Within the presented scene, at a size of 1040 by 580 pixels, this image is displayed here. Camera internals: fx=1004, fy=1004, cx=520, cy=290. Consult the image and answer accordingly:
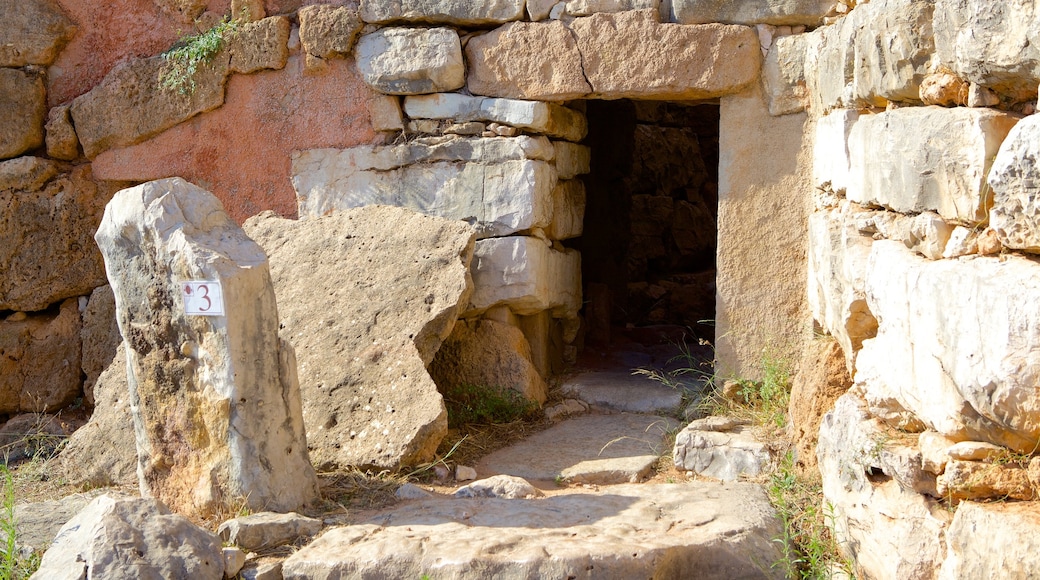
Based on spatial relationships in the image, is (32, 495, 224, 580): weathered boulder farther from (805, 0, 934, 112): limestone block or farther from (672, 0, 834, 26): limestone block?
(672, 0, 834, 26): limestone block

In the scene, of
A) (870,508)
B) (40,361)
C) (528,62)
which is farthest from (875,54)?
(40,361)

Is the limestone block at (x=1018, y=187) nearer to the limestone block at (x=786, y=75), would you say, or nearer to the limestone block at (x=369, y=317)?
the limestone block at (x=786, y=75)

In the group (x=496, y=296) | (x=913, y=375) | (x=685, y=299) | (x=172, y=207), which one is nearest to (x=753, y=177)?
(x=496, y=296)

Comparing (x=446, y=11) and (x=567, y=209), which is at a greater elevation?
(x=446, y=11)

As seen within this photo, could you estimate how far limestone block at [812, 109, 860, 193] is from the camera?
3695 millimetres

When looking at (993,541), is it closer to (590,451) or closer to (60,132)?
(590,451)

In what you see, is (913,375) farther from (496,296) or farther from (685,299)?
(685,299)

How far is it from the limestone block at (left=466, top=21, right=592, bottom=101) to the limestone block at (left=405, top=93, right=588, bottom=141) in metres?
0.05

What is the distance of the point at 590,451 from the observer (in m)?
4.62

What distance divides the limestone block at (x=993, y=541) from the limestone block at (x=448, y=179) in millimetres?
2942

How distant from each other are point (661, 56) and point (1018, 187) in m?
2.79

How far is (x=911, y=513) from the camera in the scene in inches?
107

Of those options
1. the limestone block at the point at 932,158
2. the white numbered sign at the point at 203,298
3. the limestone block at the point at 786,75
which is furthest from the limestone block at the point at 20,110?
the limestone block at the point at 932,158

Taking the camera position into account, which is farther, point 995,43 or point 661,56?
point 661,56
